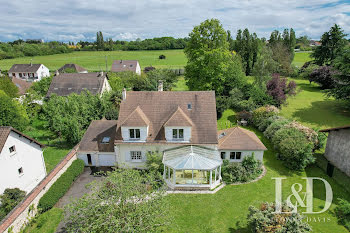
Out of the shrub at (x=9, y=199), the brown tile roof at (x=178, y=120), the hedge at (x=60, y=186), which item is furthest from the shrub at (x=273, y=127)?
the shrub at (x=9, y=199)

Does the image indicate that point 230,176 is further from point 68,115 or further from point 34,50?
point 34,50

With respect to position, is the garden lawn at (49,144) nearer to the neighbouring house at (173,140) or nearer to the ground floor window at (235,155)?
the neighbouring house at (173,140)

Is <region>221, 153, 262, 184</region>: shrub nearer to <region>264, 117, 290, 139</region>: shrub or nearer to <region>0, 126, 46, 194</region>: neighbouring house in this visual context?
<region>264, 117, 290, 139</region>: shrub

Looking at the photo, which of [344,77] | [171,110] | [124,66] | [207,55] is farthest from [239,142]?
[124,66]

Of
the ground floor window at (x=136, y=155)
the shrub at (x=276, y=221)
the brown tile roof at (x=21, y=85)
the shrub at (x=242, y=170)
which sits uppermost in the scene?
the brown tile roof at (x=21, y=85)

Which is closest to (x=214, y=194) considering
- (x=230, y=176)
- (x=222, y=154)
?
(x=230, y=176)

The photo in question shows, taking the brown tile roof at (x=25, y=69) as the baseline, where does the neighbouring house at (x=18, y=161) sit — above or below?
below
